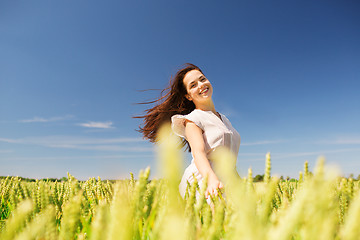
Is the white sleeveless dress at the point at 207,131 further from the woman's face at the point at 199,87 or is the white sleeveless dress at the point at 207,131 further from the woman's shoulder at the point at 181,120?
the woman's face at the point at 199,87

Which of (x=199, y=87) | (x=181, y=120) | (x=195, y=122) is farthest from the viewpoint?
(x=199, y=87)

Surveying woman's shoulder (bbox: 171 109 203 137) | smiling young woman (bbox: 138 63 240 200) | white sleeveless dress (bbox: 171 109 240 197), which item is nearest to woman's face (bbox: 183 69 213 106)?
smiling young woman (bbox: 138 63 240 200)

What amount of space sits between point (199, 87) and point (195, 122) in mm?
1000

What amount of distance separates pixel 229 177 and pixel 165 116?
560 centimetres

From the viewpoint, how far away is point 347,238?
1.49 feet

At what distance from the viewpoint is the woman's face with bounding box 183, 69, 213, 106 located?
16.7 ft

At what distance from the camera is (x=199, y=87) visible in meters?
5.10

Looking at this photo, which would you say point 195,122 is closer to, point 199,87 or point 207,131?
point 207,131

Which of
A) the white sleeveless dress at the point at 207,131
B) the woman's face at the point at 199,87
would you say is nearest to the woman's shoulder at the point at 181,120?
the white sleeveless dress at the point at 207,131

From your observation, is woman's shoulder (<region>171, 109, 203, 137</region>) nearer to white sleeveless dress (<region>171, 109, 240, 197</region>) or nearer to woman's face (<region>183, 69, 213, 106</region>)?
white sleeveless dress (<region>171, 109, 240, 197</region>)

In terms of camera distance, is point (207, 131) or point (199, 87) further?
point (199, 87)

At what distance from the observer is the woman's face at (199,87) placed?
510cm

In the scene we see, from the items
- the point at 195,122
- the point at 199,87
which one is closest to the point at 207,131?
the point at 195,122

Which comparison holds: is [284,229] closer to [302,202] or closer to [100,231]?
[302,202]
